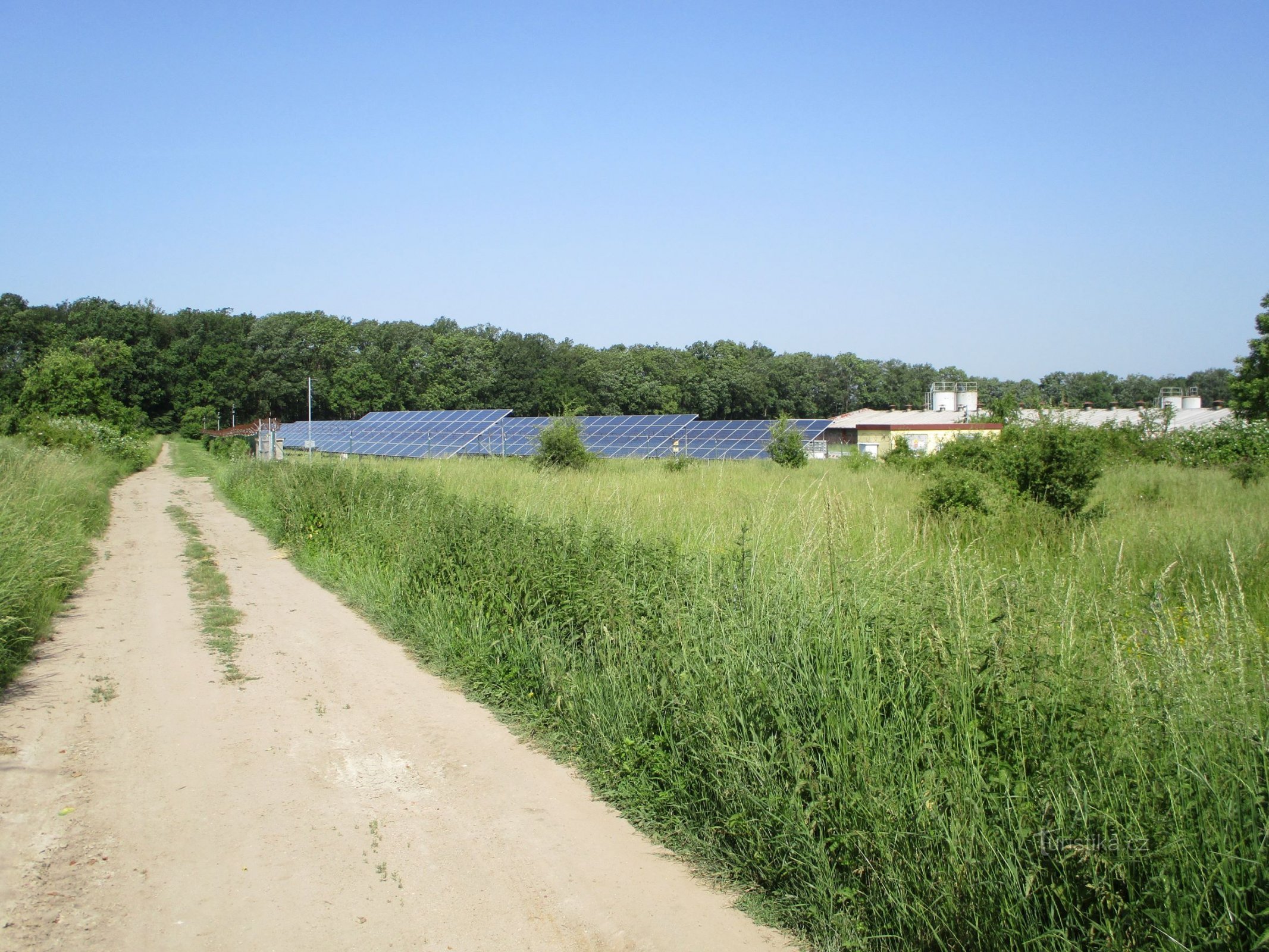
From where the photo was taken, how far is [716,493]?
579 inches

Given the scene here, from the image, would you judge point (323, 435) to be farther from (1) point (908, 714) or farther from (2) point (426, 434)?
(1) point (908, 714)

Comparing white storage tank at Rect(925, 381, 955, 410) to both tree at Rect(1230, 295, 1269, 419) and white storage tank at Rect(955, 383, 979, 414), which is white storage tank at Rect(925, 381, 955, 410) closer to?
white storage tank at Rect(955, 383, 979, 414)

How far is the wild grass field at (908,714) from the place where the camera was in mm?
3170

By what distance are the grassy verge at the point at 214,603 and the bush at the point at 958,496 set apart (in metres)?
8.35

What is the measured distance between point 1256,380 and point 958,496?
148 ft

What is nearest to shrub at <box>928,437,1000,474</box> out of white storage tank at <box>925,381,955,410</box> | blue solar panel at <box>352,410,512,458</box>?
blue solar panel at <box>352,410,512,458</box>

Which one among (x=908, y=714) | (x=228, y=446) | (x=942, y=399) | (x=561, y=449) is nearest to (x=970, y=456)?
(x=561, y=449)

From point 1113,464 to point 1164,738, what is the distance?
1876 centimetres

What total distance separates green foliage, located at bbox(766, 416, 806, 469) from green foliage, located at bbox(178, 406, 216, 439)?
2405 inches

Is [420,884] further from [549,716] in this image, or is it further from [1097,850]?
[1097,850]

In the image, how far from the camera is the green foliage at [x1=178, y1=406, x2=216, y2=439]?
78.4m

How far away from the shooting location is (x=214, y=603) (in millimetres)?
10820

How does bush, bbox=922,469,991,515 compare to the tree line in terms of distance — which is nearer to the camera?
bush, bbox=922,469,991,515

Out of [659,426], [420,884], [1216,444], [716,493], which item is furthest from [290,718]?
[659,426]
